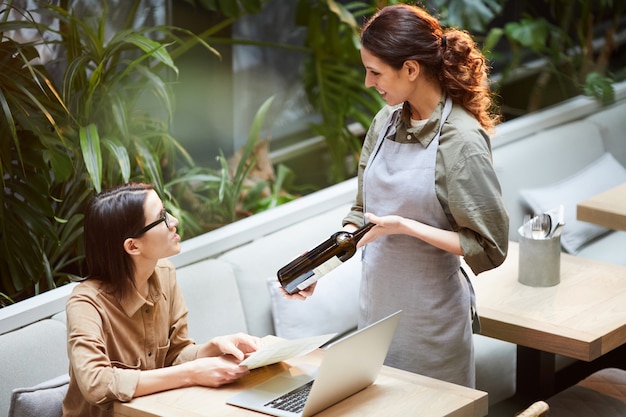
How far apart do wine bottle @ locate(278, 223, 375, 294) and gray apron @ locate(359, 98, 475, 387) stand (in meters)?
0.14

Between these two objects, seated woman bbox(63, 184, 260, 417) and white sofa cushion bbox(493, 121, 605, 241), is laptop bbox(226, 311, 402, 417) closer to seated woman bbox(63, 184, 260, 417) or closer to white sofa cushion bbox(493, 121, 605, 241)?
seated woman bbox(63, 184, 260, 417)

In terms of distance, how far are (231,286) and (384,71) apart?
1116mm

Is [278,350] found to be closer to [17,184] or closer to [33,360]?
[33,360]

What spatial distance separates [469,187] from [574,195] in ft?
7.34

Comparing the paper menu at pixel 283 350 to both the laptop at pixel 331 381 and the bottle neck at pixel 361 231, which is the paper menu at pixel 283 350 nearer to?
the laptop at pixel 331 381

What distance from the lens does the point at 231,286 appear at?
3.36 metres

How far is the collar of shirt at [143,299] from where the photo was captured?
248 cm

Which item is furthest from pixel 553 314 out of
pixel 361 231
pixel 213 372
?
pixel 213 372

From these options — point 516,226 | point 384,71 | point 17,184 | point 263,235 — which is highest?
point 384,71

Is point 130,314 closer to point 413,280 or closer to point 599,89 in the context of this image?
point 413,280

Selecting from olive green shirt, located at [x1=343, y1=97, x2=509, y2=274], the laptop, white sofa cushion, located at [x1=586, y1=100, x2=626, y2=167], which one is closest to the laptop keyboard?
the laptop

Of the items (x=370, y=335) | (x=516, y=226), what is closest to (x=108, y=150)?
(x=370, y=335)

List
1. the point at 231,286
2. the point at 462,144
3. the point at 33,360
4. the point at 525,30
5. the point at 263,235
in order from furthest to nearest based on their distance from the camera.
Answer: the point at 525,30, the point at 263,235, the point at 231,286, the point at 33,360, the point at 462,144

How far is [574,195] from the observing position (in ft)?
15.0
